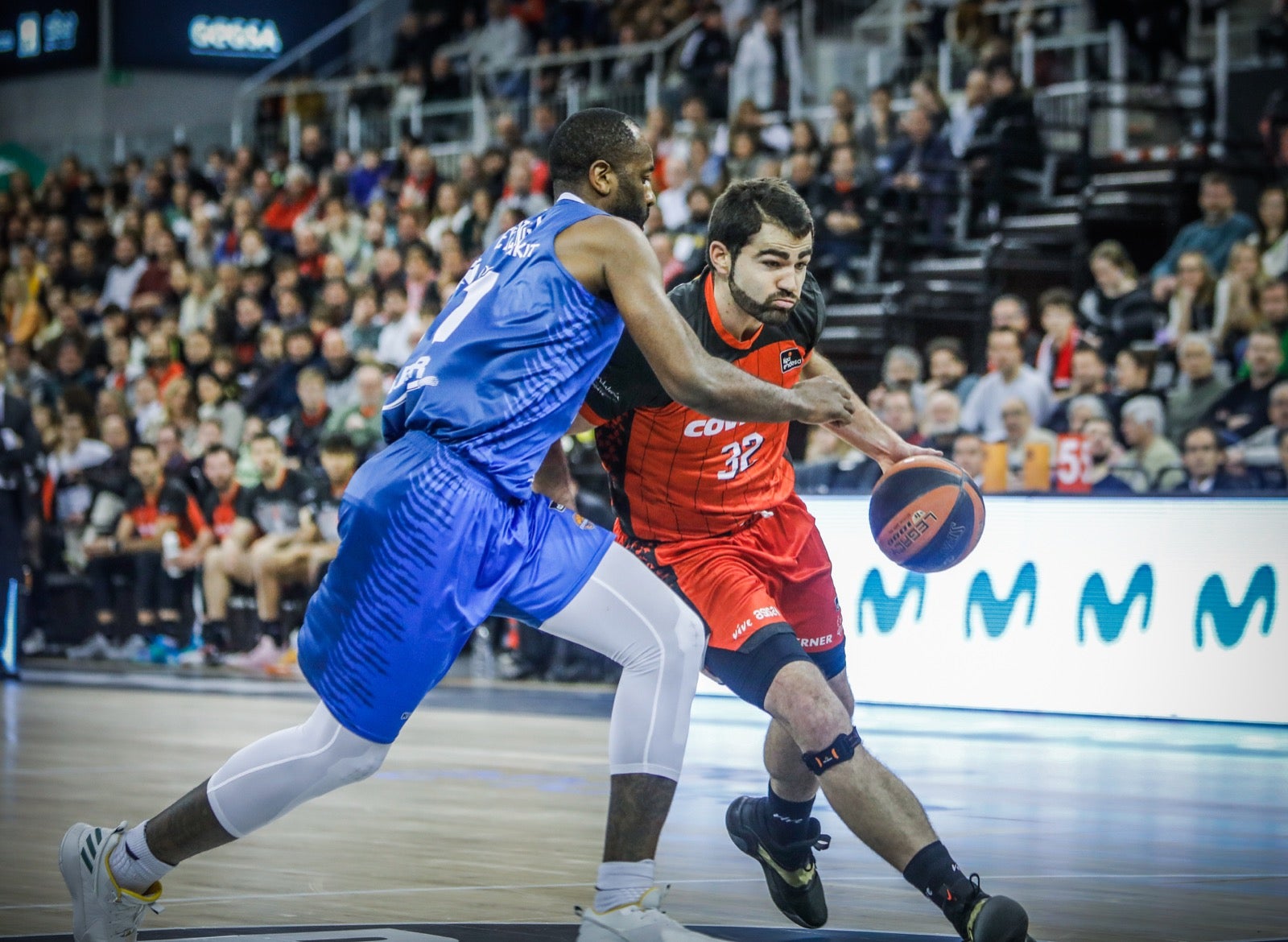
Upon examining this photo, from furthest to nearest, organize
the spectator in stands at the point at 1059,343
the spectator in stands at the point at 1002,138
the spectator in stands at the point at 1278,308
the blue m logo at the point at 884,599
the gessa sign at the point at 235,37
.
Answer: the gessa sign at the point at 235,37 < the spectator in stands at the point at 1002,138 < the spectator in stands at the point at 1059,343 < the spectator in stands at the point at 1278,308 < the blue m logo at the point at 884,599

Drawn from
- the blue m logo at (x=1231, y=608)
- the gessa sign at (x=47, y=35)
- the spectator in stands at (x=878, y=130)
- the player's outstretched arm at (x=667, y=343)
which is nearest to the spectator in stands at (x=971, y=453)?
the blue m logo at (x=1231, y=608)

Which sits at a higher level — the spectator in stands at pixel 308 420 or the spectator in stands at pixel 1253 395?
the spectator in stands at pixel 1253 395

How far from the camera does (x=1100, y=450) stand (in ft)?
38.8

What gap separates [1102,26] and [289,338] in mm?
7401

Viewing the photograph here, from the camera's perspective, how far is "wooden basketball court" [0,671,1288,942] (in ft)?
17.4

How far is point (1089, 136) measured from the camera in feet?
50.3

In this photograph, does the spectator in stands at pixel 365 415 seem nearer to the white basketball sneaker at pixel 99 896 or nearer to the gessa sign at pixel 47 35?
the white basketball sneaker at pixel 99 896

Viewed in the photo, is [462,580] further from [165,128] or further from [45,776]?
[165,128]

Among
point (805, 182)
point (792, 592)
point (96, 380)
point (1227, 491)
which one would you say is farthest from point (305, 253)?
point (792, 592)

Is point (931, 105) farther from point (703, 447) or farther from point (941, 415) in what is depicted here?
point (703, 447)

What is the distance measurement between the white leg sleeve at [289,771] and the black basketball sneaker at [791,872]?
1282mm

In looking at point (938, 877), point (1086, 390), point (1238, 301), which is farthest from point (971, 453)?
point (938, 877)

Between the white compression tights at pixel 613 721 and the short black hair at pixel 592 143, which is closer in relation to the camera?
the white compression tights at pixel 613 721

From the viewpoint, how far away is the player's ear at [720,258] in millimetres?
5367
